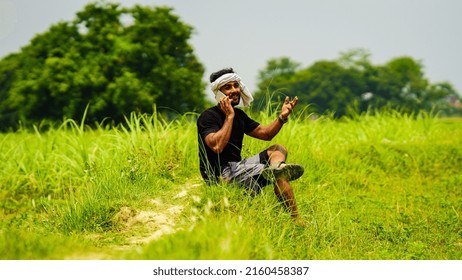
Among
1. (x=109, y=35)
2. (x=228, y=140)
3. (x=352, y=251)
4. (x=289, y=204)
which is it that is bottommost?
(x=352, y=251)

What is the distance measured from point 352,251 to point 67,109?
20.4 m

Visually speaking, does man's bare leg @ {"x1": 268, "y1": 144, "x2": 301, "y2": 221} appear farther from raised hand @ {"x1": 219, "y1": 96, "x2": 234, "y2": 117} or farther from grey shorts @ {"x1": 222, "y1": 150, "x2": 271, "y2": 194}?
raised hand @ {"x1": 219, "y1": 96, "x2": 234, "y2": 117}

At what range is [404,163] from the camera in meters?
9.70

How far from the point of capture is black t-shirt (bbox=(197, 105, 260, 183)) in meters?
4.94

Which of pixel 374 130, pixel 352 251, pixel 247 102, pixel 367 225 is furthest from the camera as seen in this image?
pixel 374 130

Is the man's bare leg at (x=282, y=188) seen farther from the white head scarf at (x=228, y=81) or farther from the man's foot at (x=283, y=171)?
the white head scarf at (x=228, y=81)

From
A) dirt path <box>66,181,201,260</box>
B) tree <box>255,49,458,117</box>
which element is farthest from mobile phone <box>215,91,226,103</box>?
tree <box>255,49,458,117</box>

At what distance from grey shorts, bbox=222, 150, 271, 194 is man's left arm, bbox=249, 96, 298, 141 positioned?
0.71 feet

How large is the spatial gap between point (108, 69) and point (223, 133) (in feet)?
67.8

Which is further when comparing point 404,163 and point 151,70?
point 151,70

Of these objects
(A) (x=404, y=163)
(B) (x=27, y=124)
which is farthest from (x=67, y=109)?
(A) (x=404, y=163)

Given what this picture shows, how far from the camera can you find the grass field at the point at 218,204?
163 inches

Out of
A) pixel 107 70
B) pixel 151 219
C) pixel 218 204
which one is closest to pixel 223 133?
pixel 218 204

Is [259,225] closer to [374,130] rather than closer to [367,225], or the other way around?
[367,225]
